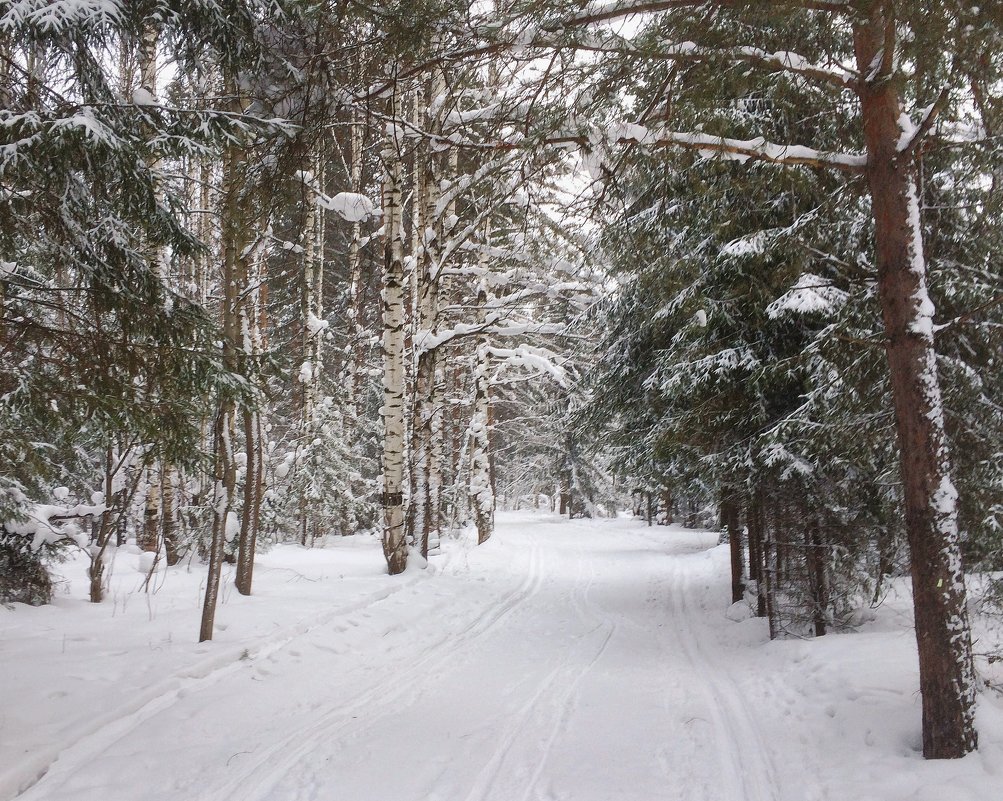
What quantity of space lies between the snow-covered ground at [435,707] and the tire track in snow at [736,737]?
2cm

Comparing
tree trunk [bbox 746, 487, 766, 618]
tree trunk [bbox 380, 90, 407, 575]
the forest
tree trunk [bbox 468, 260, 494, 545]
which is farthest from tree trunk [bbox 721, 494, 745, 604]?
tree trunk [bbox 468, 260, 494, 545]

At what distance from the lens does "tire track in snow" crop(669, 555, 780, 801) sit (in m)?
4.47

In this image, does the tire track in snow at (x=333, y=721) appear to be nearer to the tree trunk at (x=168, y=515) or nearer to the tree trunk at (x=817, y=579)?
the tree trunk at (x=817, y=579)

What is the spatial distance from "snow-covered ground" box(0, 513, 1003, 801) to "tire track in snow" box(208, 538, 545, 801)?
0.02m

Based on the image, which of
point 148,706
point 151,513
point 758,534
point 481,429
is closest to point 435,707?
point 148,706

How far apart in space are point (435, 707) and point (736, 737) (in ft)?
8.54

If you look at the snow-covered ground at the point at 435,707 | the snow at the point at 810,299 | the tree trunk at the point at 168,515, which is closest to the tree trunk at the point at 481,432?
the tree trunk at the point at 168,515

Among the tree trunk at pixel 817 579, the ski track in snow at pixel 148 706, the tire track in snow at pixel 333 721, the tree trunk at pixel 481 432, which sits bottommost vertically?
the tire track in snow at pixel 333 721

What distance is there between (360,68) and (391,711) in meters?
5.31

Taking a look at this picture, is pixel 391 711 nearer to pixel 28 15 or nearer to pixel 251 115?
pixel 251 115

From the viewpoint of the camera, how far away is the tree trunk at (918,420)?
4.36 metres

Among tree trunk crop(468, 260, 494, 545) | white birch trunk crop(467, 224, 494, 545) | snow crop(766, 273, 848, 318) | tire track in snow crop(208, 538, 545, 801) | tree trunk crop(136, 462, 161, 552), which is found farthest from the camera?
tree trunk crop(468, 260, 494, 545)

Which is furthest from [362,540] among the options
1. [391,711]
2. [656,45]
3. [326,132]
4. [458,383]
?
[656,45]

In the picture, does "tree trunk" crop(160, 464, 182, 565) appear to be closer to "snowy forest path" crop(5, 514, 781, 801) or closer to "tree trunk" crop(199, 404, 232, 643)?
"snowy forest path" crop(5, 514, 781, 801)
